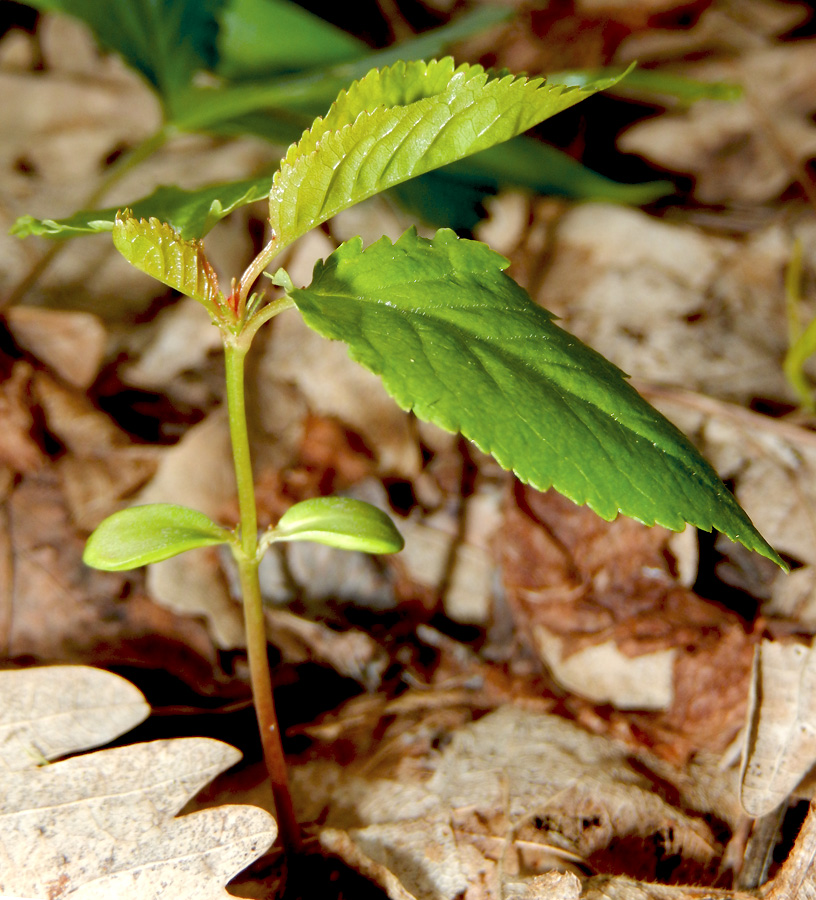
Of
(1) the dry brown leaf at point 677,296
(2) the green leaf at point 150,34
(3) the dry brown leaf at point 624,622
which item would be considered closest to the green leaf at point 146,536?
(3) the dry brown leaf at point 624,622

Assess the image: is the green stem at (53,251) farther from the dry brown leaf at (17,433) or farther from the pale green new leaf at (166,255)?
the pale green new leaf at (166,255)

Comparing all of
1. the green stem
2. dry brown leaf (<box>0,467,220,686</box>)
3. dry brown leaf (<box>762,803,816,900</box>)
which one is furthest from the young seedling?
the green stem

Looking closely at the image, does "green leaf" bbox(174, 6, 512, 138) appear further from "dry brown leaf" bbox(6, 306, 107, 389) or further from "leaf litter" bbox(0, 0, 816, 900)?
"dry brown leaf" bbox(6, 306, 107, 389)

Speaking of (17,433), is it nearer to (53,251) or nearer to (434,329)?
(53,251)

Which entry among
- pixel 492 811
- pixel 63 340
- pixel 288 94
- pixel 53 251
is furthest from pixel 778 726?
pixel 53 251

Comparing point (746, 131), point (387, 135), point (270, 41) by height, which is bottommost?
point (387, 135)
